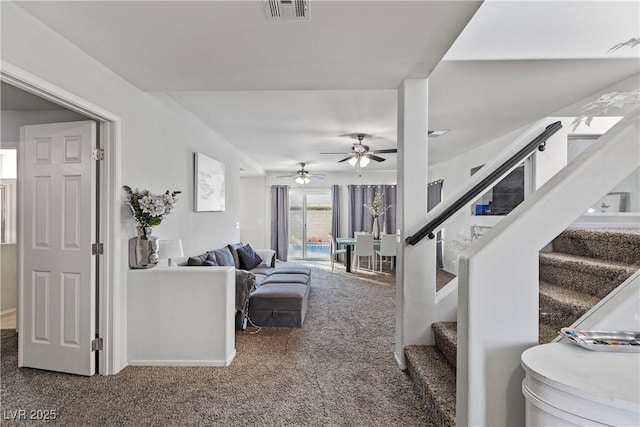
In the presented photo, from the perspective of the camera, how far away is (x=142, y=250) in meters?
2.92

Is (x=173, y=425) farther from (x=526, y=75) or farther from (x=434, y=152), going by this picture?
(x=434, y=152)

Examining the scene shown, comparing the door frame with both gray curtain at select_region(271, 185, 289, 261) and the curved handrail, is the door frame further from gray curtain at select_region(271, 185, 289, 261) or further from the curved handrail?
gray curtain at select_region(271, 185, 289, 261)

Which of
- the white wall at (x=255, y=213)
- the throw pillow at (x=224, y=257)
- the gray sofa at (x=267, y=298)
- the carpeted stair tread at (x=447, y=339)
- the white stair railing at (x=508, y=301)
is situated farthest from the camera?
the white wall at (x=255, y=213)

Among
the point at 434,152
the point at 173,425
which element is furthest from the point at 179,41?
the point at 434,152

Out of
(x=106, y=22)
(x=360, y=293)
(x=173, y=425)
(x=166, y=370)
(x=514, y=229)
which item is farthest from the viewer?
(x=360, y=293)

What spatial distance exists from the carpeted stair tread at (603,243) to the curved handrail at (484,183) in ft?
2.79

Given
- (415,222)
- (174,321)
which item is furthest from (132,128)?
(415,222)

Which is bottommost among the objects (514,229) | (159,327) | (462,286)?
(159,327)

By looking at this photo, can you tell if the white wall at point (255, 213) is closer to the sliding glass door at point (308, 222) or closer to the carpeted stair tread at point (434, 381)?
the sliding glass door at point (308, 222)

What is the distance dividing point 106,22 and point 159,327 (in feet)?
7.43

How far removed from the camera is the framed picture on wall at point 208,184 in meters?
4.37

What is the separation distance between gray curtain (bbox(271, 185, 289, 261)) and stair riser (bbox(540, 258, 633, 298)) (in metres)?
7.93

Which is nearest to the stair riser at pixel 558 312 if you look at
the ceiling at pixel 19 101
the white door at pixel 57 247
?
the white door at pixel 57 247

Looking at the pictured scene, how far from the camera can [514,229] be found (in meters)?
1.36
